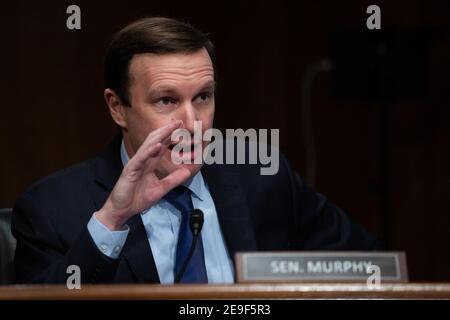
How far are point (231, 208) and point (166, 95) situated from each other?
33cm

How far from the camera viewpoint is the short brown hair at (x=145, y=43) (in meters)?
2.26

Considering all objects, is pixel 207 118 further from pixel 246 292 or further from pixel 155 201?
pixel 246 292

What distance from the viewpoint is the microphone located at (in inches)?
84.2

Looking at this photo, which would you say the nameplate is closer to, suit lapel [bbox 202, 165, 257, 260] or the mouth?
suit lapel [bbox 202, 165, 257, 260]

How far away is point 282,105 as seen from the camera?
2.70m

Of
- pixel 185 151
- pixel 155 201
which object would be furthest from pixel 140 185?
pixel 185 151

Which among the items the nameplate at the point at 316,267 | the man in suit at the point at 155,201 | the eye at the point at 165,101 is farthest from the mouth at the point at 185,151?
the nameplate at the point at 316,267

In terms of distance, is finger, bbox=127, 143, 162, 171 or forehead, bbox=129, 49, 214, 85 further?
forehead, bbox=129, 49, 214, 85

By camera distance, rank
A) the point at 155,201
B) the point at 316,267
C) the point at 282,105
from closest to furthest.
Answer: the point at 316,267 → the point at 155,201 → the point at 282,105

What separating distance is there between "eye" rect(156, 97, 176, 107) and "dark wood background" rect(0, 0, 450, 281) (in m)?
0.17

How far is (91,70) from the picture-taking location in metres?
2.39

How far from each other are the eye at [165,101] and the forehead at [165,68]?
Result: 0.14 feet

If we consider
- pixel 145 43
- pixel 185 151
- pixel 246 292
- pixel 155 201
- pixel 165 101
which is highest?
pixel 145 43

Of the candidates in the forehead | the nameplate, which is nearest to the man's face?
the forehead
